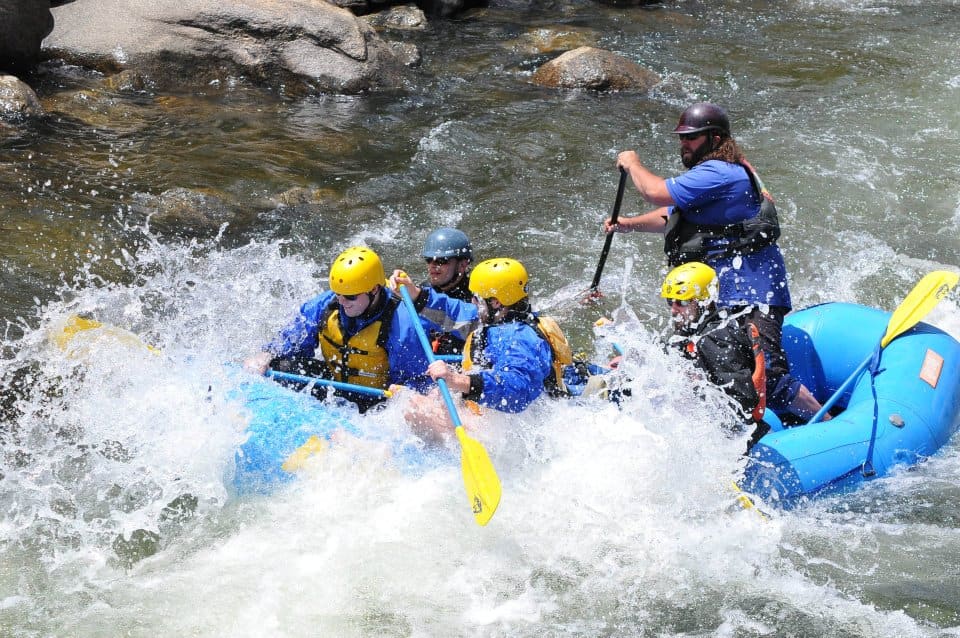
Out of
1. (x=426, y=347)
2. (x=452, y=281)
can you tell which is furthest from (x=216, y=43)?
(x=426, y=347)

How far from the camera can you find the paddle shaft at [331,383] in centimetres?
508

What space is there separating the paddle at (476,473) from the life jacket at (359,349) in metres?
0.44

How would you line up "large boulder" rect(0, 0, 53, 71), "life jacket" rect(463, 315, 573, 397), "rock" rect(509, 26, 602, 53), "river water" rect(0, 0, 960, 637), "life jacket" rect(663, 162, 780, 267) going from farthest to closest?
"rock" rect(509, 26, 602, 53) < "large boulder" rect(0, 0, 53, 71) < "life jacket" rect(663, 162, 780, 267) < "life jacket" rect(463, 315, 573, 397) < "river water" rect(0, 0, 960, 637)

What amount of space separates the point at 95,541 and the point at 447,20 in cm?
1087

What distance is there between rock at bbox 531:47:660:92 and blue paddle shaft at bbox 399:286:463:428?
6756mm

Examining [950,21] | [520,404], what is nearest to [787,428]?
[520,404]

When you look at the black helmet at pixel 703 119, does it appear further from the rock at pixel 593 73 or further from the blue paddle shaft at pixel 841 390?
the rock at pixel 593 73

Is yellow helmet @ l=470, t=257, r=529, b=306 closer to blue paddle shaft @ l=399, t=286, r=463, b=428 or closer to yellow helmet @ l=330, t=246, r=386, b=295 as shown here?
blue paddle shaft @ l=399, t=286, r=463, b=428

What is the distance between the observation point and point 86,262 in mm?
7312

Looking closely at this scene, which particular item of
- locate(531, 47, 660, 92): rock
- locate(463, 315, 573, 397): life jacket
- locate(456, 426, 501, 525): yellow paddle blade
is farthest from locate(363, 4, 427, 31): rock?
locate(456, 426, 501, 525): yellow paddle blade

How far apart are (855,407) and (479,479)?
7.30ft

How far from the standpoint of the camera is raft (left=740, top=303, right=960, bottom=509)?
501 centimetres

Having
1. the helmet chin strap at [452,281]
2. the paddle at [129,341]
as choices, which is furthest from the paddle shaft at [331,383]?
the helmet chin strap at [452,281]

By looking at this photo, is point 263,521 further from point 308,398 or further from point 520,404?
point 520,404
